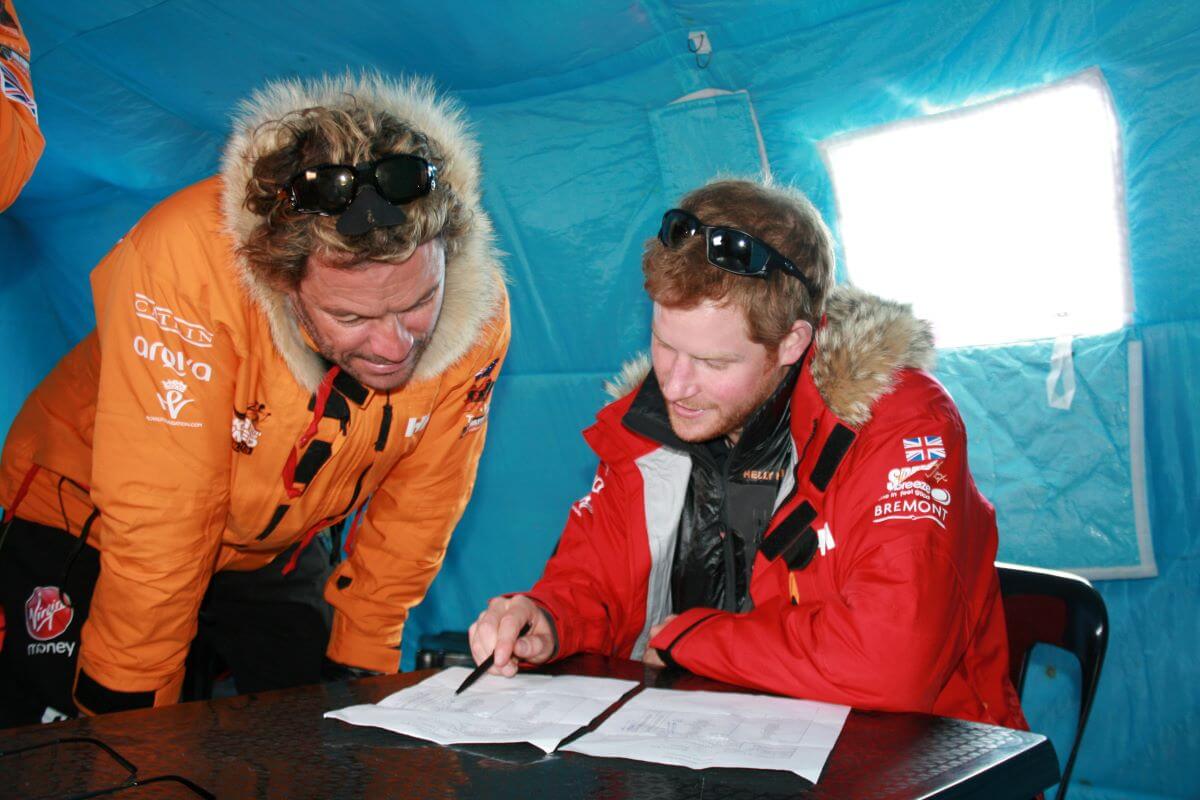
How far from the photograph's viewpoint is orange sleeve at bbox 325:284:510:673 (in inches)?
80.7

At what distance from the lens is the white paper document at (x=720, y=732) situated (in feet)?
3.30

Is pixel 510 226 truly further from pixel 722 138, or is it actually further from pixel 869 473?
pixel 869 473

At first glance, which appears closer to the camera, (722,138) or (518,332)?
(722,138)

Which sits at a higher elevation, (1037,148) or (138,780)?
(1037,148)

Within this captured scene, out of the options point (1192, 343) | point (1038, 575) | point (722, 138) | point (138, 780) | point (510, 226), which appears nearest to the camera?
point (138, 780)

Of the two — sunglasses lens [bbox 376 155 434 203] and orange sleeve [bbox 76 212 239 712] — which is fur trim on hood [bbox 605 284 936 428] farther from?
orange sleeve [bbox 76 212 239 712]

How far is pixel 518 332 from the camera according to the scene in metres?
3.21

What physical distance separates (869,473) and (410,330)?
29.4 inches

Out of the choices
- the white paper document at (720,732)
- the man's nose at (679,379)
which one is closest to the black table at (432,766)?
the white paper document at (720,732)

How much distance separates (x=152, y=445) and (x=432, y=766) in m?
0.83

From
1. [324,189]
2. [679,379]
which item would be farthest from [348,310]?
[679,379]

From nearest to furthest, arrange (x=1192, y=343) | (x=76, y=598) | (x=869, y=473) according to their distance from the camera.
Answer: (x=869, y=473) < (x=76, y=598) < (x=1192, y=343)

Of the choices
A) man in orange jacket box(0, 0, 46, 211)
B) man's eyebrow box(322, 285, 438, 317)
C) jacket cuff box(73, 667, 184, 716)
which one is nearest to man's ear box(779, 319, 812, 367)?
man's eyebrow box(322, 285, 438, 317)

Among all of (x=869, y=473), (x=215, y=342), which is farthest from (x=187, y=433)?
(x=869, y=473)
